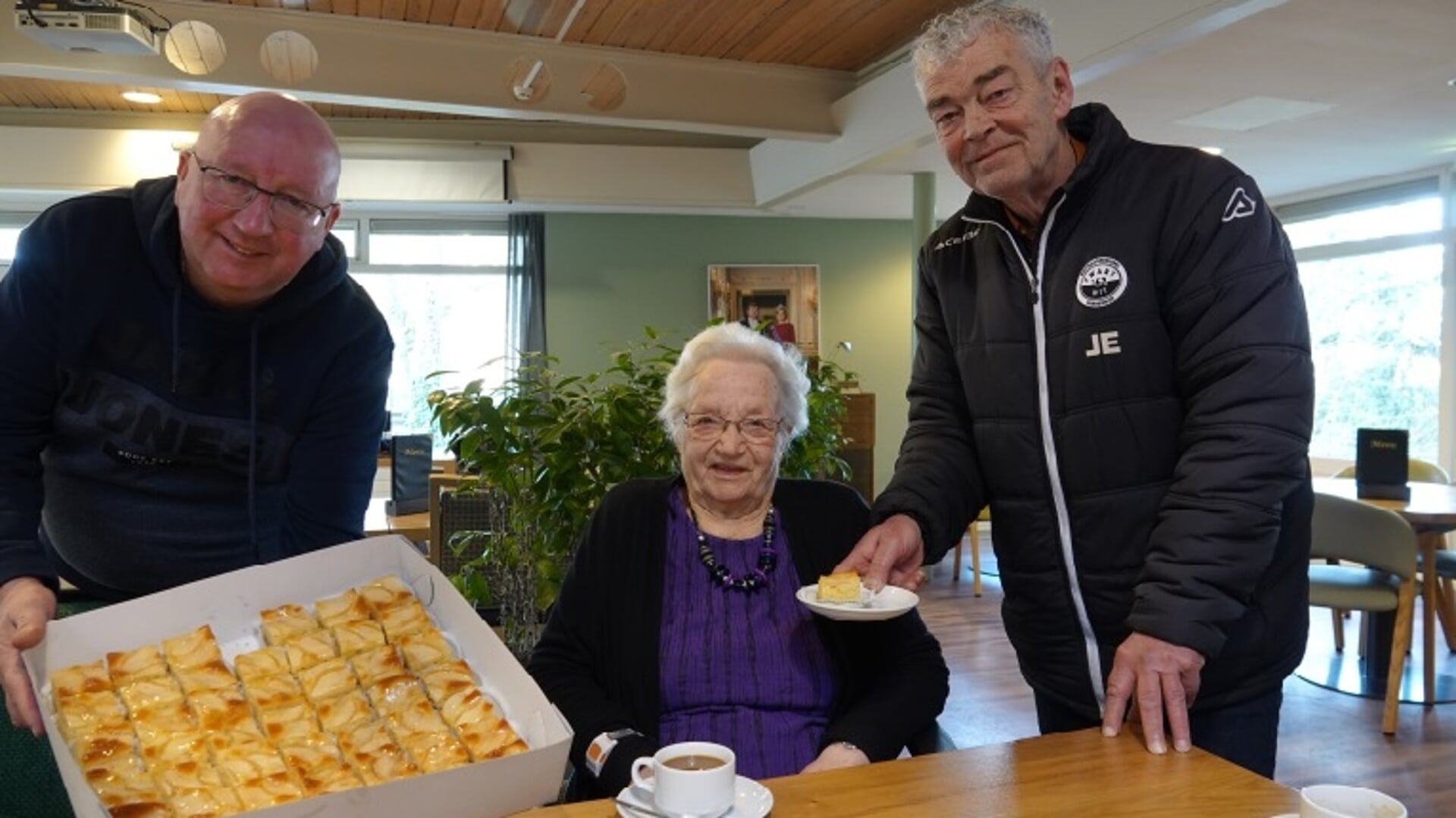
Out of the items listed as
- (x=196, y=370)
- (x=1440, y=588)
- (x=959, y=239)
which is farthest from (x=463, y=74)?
(x=1440, y=588)

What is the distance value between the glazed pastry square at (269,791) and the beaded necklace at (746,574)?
0.89 metres

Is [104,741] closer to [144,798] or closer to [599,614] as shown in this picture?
[144,798]

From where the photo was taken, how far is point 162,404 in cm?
143

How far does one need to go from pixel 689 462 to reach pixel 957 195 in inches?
239

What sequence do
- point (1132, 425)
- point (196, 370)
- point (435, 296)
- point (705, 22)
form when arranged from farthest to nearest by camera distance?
point (435, 296) < point (705, 22) < point (196, 370) < point (1132, 425)

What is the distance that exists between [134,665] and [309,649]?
177 millimetres

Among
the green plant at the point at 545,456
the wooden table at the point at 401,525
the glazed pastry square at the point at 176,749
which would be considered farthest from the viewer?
the wooden table at the point at 401,525

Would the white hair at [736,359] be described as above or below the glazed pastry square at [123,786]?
above

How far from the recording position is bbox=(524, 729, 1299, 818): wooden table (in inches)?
40.4

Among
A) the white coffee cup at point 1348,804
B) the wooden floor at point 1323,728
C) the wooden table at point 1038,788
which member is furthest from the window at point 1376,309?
the white coffee cup at point 1348,804

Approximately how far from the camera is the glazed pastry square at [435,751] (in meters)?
0.99

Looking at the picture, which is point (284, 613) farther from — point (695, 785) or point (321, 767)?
point (695, 785)

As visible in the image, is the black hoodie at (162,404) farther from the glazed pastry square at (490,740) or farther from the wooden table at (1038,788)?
the wooden table at (1038,788)

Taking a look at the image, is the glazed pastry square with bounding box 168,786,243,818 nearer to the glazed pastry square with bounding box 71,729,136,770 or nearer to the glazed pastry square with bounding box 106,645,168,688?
the glazed pastry square with bounding box 71,729,136,770
